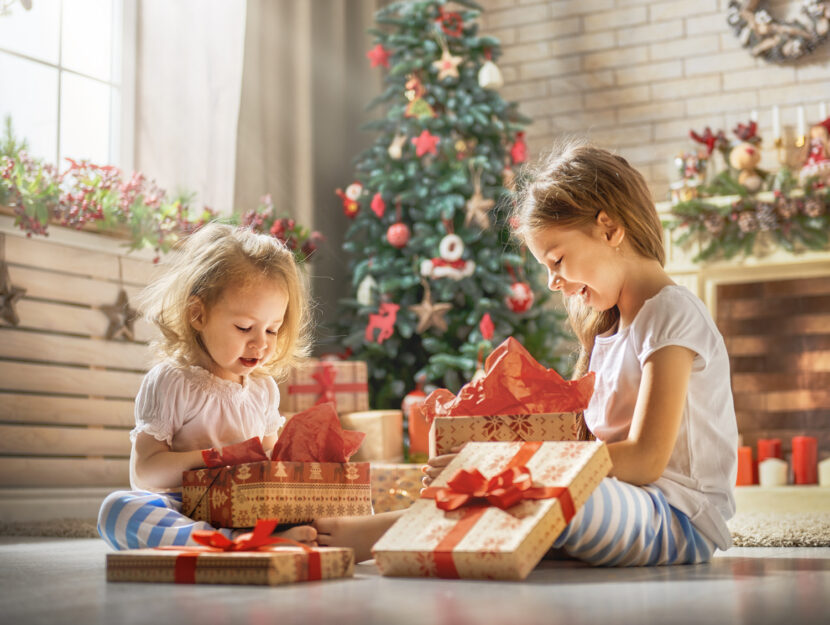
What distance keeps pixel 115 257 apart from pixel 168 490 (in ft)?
6.19

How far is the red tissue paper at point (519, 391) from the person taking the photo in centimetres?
154

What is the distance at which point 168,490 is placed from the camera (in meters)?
1.71

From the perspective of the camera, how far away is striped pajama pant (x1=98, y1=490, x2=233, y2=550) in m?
1.54

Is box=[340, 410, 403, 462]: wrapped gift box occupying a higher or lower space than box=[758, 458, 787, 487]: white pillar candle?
higher

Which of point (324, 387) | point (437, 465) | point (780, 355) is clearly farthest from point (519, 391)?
point (780, 355)

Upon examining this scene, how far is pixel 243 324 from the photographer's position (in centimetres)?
178

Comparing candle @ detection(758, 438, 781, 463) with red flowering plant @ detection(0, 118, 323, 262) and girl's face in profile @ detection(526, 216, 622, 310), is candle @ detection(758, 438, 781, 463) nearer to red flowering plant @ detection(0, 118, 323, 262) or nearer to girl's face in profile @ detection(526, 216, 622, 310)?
red flowering plant @ detection(0, 118, 323, 262)

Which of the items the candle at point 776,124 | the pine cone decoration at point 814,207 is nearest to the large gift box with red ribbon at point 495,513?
the pine cone decoration at point 814,207

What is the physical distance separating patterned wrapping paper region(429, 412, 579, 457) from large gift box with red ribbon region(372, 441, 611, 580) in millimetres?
96

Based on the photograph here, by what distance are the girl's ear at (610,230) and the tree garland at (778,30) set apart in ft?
10.5

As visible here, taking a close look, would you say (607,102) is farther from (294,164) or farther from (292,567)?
(292,567)

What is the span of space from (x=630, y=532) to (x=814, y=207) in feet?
9.76

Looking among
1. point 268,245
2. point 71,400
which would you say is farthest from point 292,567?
point 71,400

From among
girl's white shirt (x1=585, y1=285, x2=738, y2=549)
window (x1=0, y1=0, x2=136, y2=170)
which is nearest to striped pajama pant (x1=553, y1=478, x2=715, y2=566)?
girl's white shirt (x1=585, y1=285, x2=738, y2=549)
